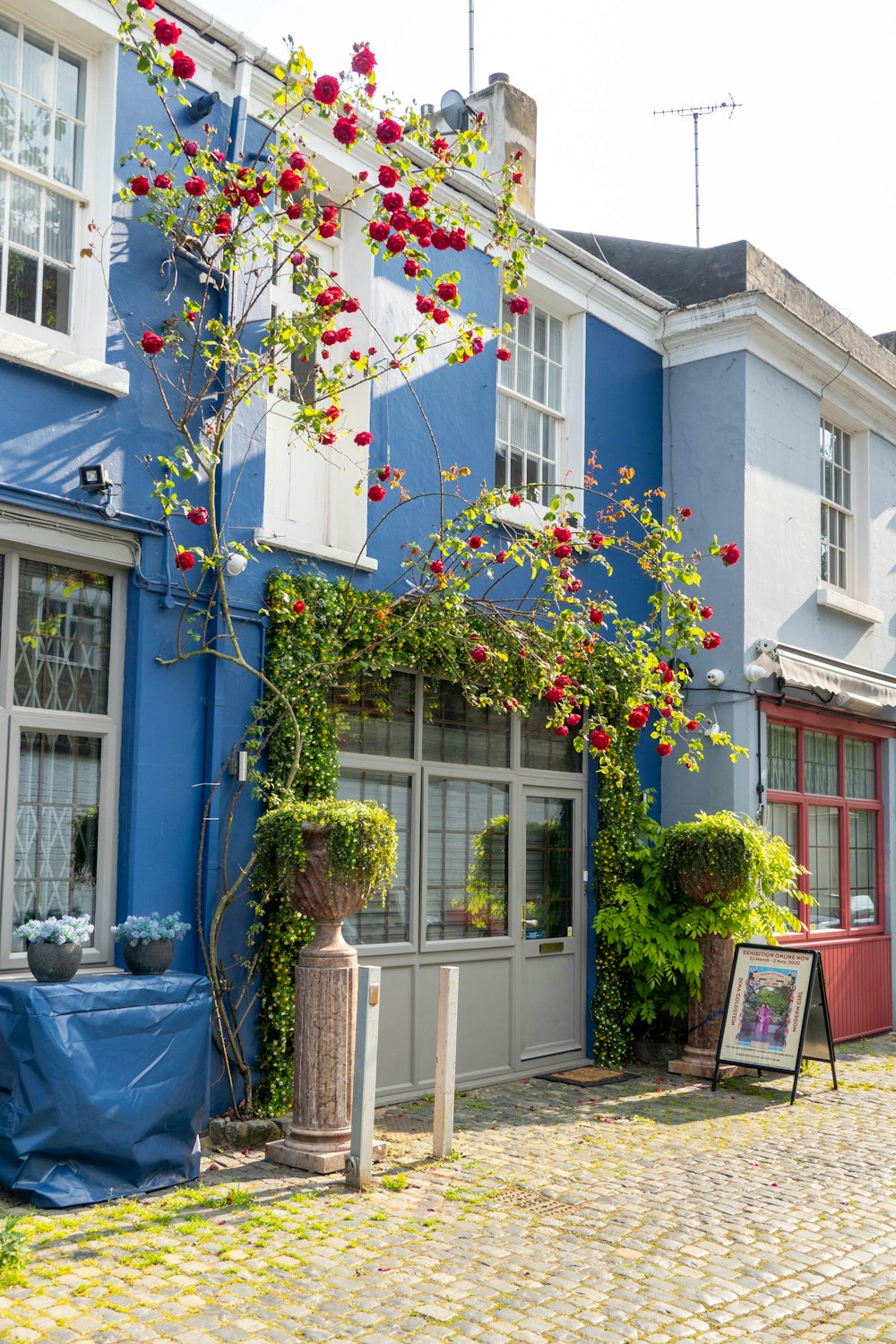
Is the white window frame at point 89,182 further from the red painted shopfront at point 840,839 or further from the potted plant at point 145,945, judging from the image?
the red painted shopfront at point 840,839

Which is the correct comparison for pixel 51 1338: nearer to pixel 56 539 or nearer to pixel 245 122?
pixel 56 539

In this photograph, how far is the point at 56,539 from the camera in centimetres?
647

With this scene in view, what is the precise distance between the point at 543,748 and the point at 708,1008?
2265 millimetres

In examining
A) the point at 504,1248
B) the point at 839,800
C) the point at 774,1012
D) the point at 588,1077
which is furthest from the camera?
the point at 839,800

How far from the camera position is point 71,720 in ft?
21.7

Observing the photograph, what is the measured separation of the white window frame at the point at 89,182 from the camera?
21.5 feet

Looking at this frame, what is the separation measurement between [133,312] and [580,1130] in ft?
17.4

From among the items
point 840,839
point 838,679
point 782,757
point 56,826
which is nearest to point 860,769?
point 840,839

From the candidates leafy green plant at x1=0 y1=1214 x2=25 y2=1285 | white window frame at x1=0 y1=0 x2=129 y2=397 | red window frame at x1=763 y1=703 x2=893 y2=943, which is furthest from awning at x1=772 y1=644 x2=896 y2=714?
leafy green plant at x1=0 y1=1214 x2=25 y2=1285

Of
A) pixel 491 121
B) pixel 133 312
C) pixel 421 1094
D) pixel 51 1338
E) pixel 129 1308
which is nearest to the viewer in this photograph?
pixel 51 1338

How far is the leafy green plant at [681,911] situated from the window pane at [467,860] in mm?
925

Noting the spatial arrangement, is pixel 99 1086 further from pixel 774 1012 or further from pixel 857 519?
pixel 857 519

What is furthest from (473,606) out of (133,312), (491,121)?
(491,121)

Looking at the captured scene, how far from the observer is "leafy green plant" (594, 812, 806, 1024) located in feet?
30.3
